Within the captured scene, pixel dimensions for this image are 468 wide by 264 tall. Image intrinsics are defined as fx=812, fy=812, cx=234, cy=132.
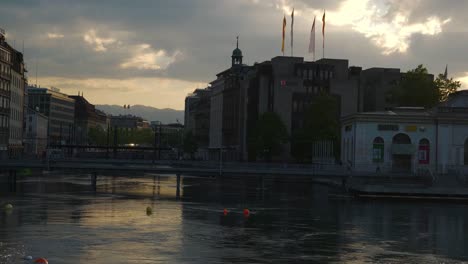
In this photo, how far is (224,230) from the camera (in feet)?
212

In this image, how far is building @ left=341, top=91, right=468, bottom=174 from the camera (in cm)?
11838

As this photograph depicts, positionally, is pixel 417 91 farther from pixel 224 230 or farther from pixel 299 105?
pixel 224 230

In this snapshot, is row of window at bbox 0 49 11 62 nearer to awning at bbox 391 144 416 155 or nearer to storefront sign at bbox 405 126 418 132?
awning at bbox 391 144 416 155

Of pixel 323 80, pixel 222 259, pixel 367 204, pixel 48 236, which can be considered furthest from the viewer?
pixel 323 80

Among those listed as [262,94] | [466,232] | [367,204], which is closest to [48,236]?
[466,232]

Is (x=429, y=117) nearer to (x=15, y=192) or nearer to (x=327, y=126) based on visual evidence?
(x=327, y=126)

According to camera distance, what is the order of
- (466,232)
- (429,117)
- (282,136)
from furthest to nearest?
(282,136) → (429,117) → (466,232)

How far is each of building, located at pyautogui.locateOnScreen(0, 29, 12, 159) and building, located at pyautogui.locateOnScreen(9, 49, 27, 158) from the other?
4.56 m

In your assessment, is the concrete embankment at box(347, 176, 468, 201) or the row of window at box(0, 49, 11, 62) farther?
the row of window at box(0, 49, 11, 62)

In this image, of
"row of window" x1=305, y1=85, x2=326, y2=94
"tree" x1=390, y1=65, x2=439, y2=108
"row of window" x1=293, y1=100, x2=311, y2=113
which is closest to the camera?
"tree" x1=390, y1=65, x2=439, y2=108

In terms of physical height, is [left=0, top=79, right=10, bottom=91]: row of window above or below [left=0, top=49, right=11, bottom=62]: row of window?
below

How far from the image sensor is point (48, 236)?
56.7 metres

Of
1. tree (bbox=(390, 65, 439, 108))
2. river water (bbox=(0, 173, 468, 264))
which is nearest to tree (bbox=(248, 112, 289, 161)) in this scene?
tree (bbox=(390, 65, 439, 108))

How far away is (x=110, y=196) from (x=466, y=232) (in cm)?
4641
